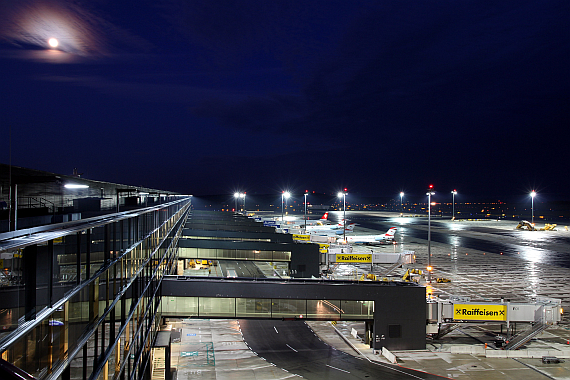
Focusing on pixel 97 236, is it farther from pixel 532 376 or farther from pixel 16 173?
pixel 532 376

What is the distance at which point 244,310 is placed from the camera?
29.8m

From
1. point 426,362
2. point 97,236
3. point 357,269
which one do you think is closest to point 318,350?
point 426,362

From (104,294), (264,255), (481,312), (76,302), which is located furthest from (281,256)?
(76,302)

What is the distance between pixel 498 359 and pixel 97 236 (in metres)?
27.8

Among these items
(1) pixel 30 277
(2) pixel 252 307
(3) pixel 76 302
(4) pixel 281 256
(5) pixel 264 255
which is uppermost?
(1) pixel 30 277

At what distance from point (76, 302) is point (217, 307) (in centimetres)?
2235

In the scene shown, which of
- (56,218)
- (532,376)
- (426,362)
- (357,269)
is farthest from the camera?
(357,269)

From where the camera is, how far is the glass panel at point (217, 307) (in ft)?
96.3

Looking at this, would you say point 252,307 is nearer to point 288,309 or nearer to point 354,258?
point 288,309

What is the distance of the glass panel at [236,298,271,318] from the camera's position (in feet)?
97.8

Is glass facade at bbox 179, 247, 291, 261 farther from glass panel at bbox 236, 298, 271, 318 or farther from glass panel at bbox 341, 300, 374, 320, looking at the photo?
glass panel at bbox 341, 300, 374, 320

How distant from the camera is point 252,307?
3002cm

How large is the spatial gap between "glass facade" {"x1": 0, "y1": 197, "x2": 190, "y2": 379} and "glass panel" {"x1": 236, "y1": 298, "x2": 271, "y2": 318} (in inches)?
564

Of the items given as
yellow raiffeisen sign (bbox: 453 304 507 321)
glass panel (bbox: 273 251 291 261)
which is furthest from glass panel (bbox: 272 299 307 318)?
glass panel (bbox: 273 251 291 261)
